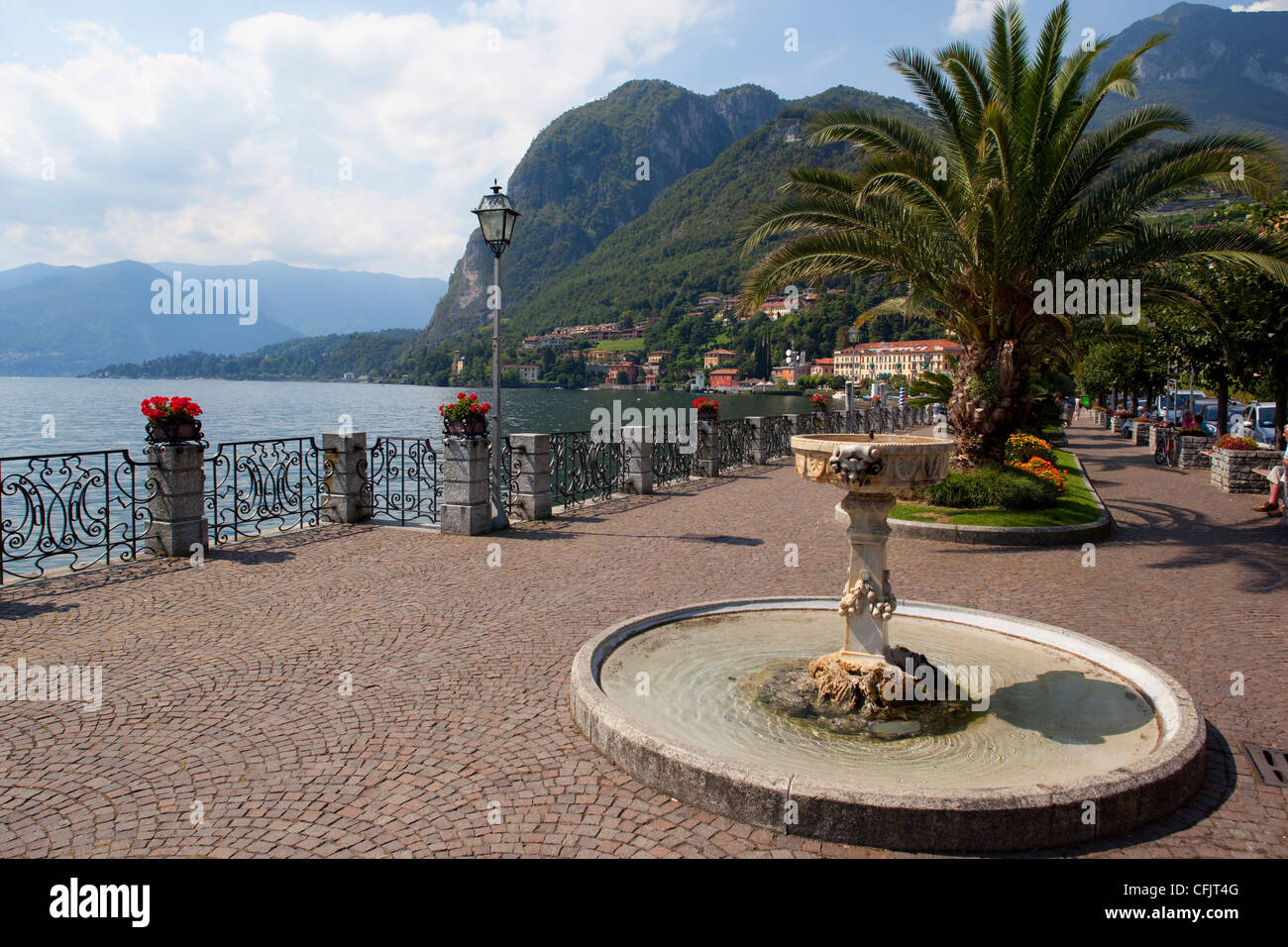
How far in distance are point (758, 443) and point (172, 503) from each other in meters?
15.1

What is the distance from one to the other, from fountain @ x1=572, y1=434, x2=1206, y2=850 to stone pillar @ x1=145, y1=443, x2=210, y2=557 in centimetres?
616

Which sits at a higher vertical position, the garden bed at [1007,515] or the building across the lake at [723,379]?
the building across the lake at [723,379]

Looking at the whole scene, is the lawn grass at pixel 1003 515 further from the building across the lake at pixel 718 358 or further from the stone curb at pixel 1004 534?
the building across the lake at pixel 718 358

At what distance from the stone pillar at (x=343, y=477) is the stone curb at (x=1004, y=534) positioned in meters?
7.61

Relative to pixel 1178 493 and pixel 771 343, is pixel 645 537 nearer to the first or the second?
pixel 1178 493

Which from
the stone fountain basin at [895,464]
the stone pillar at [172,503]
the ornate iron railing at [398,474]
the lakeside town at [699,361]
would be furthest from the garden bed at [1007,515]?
the lakeside town at [699,361]

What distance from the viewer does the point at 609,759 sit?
4.18 meters

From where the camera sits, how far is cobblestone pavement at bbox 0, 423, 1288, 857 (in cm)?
350

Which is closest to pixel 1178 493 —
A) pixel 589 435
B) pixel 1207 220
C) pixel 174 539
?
pixel 1207 220

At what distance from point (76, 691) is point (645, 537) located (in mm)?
7011

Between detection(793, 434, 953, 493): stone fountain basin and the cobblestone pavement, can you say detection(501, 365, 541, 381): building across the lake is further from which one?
detection(793, 434, 953, 493): stone fountain basin

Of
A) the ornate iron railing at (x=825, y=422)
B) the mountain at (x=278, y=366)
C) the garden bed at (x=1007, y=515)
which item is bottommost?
the garden bed at (x=1007, y=515)

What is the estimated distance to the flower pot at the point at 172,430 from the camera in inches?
363

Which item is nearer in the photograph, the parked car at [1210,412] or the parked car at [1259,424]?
the parked car at [1259,424]
